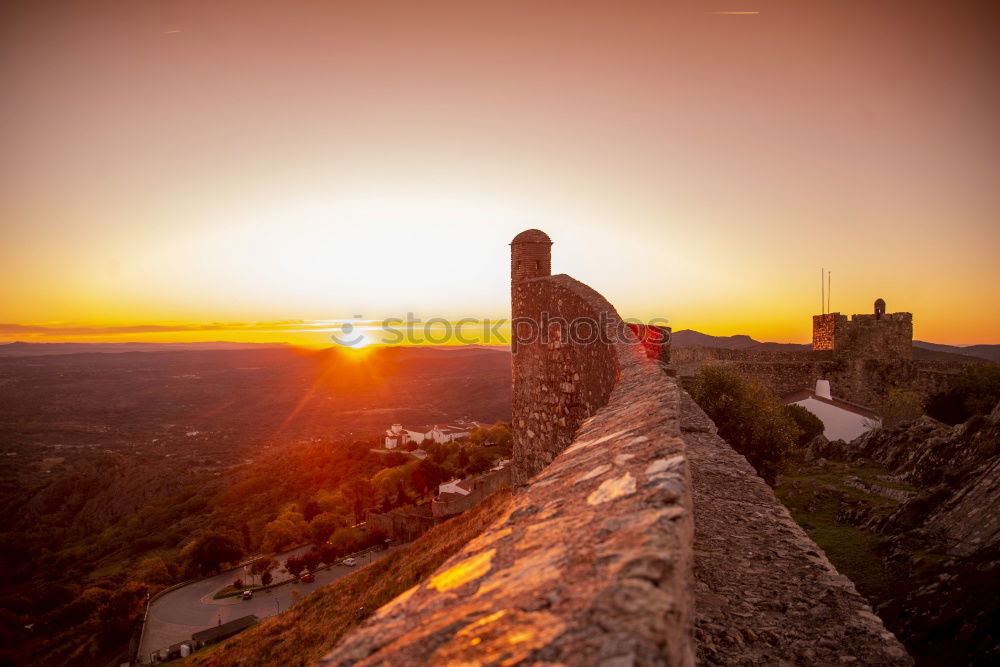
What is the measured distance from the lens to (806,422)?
78.6 ft

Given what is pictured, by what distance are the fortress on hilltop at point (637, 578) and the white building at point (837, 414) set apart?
24196 mm

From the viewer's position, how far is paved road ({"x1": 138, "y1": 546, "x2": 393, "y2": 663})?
3443cm

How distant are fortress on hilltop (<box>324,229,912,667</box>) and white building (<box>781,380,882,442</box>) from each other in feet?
79.4

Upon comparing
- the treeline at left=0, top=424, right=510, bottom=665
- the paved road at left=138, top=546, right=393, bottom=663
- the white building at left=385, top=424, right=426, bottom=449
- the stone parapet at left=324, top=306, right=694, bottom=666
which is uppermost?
the stone parapet at left=324, top=306, right=694, bottom=666

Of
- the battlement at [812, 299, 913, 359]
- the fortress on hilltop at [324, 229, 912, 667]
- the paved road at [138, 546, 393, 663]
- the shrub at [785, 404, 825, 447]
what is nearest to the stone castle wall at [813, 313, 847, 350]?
the battlement at [812, 299, 913, 359]

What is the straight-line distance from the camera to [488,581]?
76.9 inches

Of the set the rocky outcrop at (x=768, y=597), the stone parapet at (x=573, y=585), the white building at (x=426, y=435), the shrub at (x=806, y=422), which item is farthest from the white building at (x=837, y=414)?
the white building at (x=426, y=435)

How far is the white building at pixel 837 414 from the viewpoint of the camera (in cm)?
2467

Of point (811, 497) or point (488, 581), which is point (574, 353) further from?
point (811, 497)

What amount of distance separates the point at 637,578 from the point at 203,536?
232 ft

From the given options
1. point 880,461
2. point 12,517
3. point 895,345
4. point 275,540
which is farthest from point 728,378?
point 12,517

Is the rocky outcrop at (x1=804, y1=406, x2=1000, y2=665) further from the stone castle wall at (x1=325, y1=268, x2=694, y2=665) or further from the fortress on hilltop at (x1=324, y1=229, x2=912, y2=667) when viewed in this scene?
the stone castle wall at (x1=325, y1=268, x2=694, y2=665)

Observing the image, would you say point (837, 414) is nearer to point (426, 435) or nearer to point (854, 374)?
point (854, 374)

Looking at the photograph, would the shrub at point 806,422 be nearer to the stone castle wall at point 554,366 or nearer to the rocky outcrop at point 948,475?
the rocky outcrop at point 948,475
